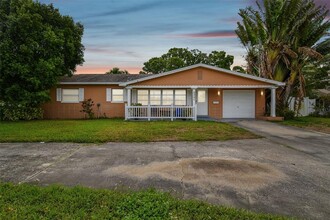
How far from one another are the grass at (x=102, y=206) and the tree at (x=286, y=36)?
15552 millimetres

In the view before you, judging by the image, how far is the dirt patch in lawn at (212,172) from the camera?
4.64 m

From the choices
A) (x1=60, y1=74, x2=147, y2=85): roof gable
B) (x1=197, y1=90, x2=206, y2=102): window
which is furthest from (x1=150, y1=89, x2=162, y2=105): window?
(x1=197, y1=90, x2=206, y2=102): window

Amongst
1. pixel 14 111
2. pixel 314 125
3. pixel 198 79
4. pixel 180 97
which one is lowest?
pixel 314 125

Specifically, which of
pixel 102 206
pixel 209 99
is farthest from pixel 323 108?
pixel 102 206

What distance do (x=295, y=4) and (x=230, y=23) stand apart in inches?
200

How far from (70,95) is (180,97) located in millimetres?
8390

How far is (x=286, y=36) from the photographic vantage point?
17.4m

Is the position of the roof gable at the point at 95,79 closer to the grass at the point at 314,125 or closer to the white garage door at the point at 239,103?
the white garage door at the point at 239,103

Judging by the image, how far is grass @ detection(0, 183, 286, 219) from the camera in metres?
3.27

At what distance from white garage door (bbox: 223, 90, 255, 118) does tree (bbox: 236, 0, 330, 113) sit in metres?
2.00

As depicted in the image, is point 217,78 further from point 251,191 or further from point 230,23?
point 251,191

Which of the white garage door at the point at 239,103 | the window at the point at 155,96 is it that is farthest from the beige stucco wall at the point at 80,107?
the white garage door at the point at 239,103

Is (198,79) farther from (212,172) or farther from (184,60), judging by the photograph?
(184,60)

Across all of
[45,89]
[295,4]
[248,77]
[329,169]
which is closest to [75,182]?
[329,169]
